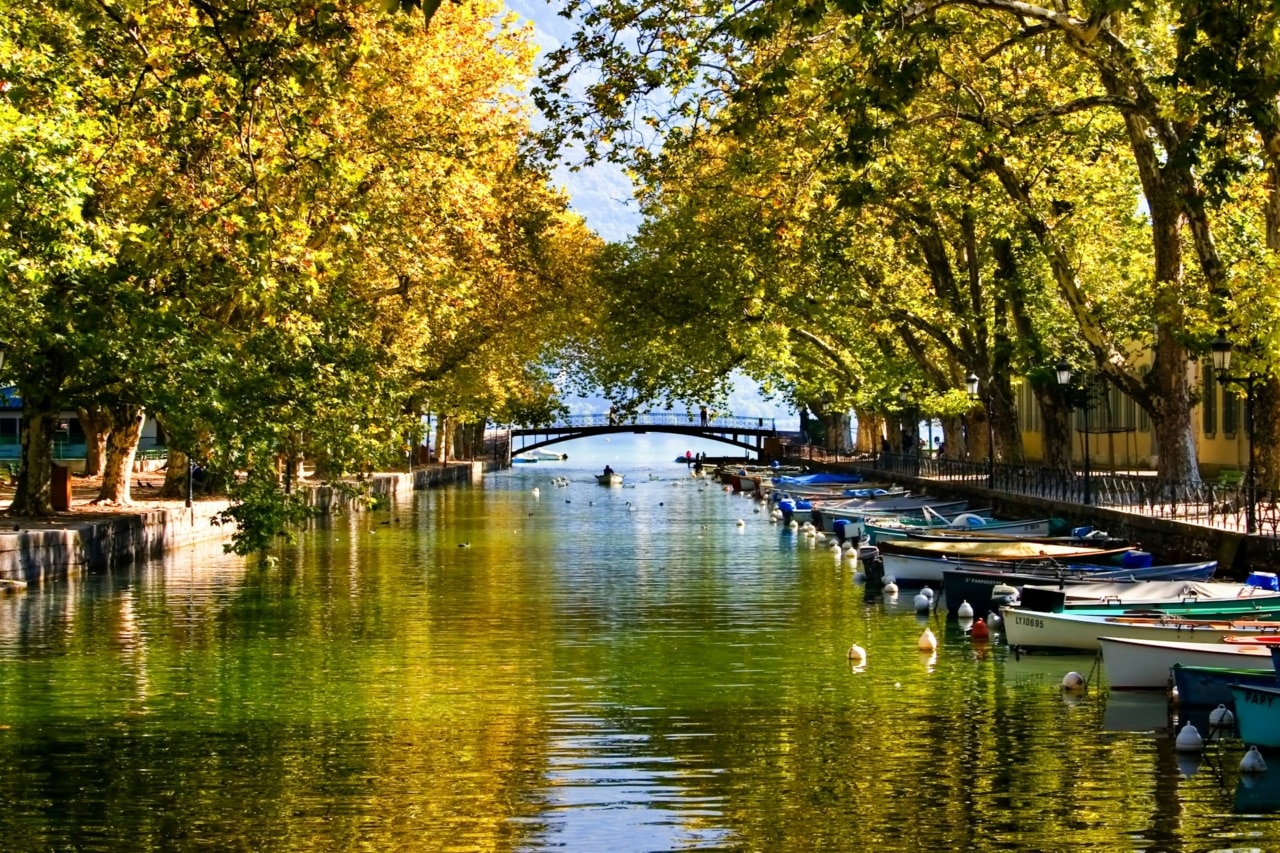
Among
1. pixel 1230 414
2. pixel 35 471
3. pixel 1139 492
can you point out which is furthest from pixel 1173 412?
pixel 35 471

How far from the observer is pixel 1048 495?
4597cm

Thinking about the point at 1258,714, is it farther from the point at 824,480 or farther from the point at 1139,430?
the point at 824,480

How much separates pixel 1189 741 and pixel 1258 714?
0.84 m

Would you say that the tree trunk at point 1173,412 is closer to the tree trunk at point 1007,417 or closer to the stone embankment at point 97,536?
the stone embankment at point 97,536

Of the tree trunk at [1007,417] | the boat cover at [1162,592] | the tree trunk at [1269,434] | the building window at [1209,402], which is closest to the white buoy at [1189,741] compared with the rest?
the boat cover at [1162,592]

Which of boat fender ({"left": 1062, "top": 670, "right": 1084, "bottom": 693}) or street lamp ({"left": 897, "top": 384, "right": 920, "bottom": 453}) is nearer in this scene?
boat fender ({"left": 1062, "top": 670, "right": 1084, "bottom": 693})

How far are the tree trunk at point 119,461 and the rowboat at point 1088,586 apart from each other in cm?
2074

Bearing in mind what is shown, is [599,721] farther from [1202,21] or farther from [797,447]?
[797,447]

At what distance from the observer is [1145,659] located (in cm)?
1920

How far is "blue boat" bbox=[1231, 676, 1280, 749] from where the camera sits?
15.5m

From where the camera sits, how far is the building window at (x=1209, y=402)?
52.5 metres

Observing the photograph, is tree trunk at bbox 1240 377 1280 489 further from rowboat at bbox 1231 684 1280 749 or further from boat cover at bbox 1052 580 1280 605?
rowboat at bbox 1231 684 1280 749

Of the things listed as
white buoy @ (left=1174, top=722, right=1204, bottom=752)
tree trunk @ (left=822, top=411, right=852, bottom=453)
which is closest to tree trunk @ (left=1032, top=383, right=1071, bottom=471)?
white buoy @ (left=1174, top=722, right=1204, bottom=752)

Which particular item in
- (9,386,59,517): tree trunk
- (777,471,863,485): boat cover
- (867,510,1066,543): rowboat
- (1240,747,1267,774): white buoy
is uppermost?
(9,386,59,517): tree trunk
